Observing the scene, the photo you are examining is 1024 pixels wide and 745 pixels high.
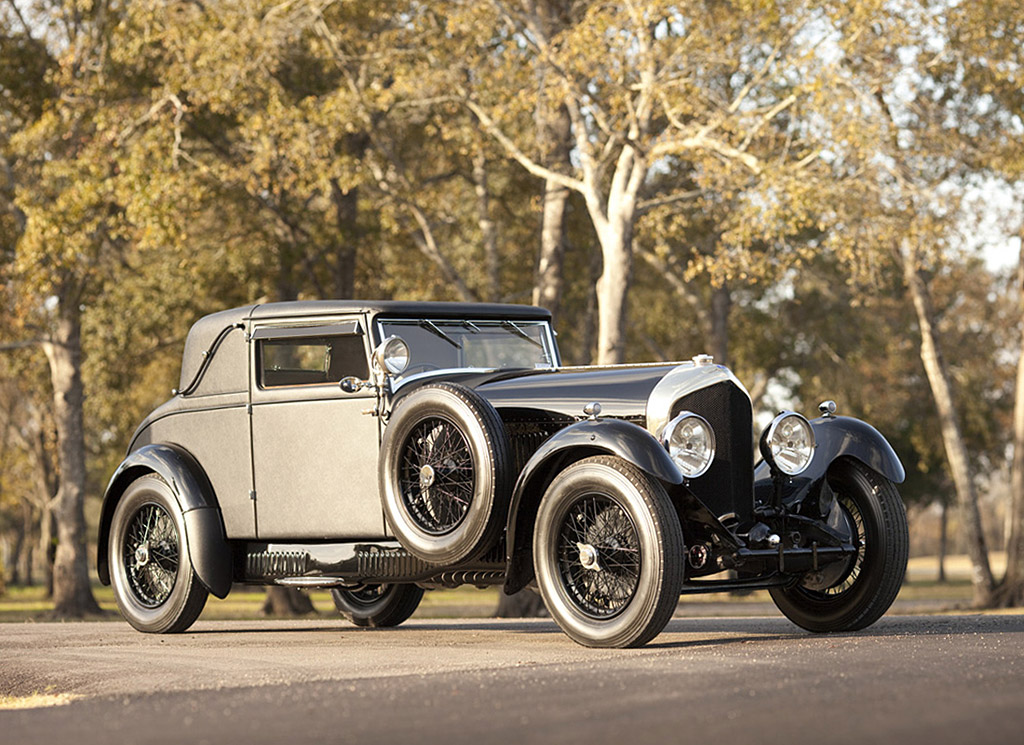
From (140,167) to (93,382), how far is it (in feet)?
28.2

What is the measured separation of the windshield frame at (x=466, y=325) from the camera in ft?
31.0

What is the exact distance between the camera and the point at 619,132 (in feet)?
57.0

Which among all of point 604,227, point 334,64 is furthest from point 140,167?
point 604,227

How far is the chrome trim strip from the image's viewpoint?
27.1 feet

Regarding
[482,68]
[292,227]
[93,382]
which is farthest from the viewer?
[93,382]

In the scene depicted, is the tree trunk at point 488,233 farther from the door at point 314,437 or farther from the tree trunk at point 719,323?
the door at point 314,437

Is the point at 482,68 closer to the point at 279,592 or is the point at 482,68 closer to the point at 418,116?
the point at 418,116

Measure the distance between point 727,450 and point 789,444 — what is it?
749 millimetres

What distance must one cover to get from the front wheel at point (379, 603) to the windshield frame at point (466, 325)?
216 cm

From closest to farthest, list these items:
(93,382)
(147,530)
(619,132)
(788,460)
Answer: (788,460) < (147,530) < (619,132) < (93,382)

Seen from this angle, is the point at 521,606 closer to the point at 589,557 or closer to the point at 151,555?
the point at 151,555

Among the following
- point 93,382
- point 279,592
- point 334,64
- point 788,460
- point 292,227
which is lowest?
point 279,592

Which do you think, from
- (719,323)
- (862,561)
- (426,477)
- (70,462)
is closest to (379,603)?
(426,477)

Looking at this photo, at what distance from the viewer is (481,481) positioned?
834 cm
